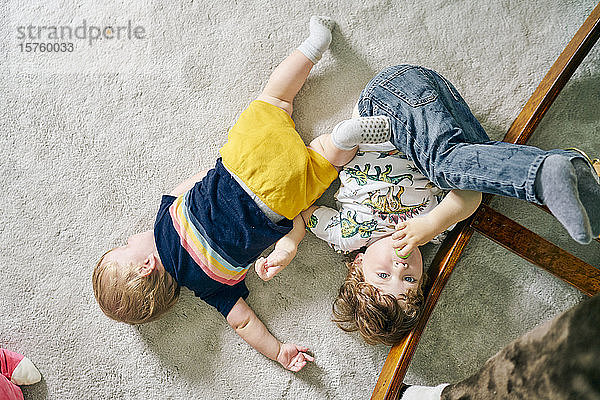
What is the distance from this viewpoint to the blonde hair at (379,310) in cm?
100

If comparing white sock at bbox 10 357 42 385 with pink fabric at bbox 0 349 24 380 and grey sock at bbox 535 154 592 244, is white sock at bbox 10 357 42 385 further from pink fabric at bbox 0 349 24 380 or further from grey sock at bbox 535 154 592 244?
grey sock at bbox 535 154 592 244

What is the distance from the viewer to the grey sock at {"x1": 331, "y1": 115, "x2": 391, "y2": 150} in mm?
959

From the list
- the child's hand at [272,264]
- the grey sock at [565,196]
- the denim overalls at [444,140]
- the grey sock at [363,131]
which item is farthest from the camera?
the child's hand at [272,264]

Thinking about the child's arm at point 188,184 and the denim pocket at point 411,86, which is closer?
the denim pocket at point 411,86

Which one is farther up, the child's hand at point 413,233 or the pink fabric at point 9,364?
the child's hand at point 413,233

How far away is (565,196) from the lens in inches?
28.5

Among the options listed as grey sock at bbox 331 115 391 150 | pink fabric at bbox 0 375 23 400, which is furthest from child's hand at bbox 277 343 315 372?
pink fabric at bbox 0 375 23 400

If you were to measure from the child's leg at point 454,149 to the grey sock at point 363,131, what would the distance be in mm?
24

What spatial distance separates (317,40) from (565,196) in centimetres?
66

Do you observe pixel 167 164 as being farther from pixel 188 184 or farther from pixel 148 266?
pixel 148 266

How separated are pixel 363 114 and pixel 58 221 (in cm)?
81

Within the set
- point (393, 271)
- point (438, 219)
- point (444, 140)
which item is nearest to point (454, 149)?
point (444, 140)

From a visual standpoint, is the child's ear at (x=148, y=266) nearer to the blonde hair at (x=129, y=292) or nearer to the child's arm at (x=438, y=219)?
the blonde hair at (x=129, y=292)

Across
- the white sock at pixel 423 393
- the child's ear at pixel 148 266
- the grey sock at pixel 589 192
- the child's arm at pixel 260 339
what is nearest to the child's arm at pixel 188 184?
the child's ear at pixel 148 266
